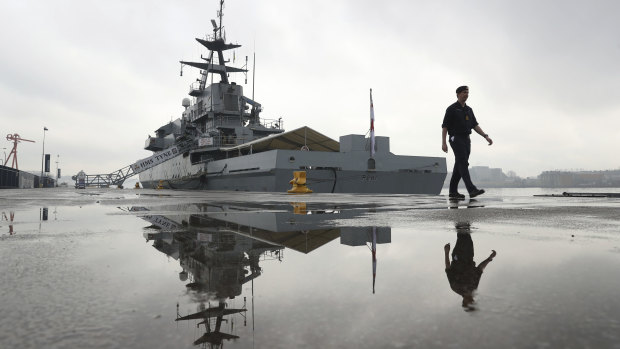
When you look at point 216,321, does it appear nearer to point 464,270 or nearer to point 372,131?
point 464,270

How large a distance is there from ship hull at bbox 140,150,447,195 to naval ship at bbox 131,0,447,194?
46 millimetres

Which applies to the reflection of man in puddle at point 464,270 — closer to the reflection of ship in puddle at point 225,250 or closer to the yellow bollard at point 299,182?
the reflection of ship in puddle at point 225,250

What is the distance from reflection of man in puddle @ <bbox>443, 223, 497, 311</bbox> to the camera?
1.01 m

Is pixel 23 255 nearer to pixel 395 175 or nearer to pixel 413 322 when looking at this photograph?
pixel 413 322

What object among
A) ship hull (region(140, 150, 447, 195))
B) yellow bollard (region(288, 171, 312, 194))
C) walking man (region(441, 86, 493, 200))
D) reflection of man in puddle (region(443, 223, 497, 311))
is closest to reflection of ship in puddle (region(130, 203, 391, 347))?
reflection of man in puddle (region(443, 223, 497, 311))

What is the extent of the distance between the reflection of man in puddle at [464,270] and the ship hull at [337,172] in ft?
52.4

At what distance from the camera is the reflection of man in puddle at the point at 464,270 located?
1010 mm

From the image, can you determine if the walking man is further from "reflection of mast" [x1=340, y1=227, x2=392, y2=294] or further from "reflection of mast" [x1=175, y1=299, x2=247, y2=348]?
"reflection of mast" [x1=175, y1=299, x2=247, y2=348]

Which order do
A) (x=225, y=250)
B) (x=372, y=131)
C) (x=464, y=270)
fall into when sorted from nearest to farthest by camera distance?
(x=464, y=270)
(x=225, y=250)
(x=372, y=131)

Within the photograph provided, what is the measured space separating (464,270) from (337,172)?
1715cm

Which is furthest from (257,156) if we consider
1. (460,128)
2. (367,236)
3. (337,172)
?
(367,236)

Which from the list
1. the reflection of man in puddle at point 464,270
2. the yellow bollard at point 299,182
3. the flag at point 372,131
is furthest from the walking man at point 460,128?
the flag at point 372,131

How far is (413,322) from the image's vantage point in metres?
0.81

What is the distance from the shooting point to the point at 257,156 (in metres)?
19.1
